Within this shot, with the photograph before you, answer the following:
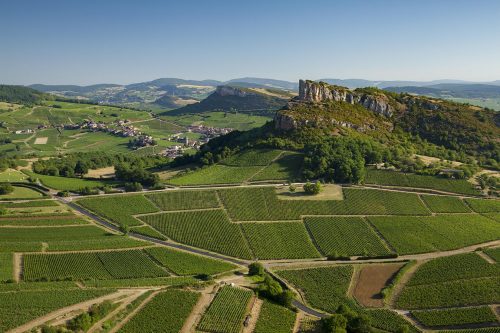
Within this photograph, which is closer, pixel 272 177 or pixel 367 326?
pixel 367 326

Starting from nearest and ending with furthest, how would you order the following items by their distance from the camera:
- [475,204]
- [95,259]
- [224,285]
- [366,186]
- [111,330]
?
1. [111,330]
2. [224,285]
3. [95,259]
4. [475,204]
5. [366,186]

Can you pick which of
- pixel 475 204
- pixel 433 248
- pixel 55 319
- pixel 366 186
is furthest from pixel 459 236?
pixel 55 319

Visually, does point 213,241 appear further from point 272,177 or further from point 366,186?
point 366,186

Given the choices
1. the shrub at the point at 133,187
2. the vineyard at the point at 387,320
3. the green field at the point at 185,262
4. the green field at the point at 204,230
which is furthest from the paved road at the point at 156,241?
the vineyard at the point at 387,320

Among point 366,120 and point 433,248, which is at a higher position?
point 366,120

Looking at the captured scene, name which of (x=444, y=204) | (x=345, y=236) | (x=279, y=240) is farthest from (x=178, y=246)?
(x=444, y=204)

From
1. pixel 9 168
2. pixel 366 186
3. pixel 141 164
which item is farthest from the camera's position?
pixel 141 164

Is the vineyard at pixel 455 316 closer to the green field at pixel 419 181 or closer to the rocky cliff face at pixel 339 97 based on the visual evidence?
the green field at pixel 419 181
